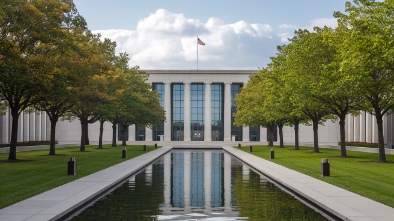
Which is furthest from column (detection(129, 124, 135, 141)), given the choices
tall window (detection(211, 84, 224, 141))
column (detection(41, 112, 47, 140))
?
column (detection(41, 112, 47, 140))

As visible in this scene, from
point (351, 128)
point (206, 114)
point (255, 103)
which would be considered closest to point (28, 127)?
point (255, 103)

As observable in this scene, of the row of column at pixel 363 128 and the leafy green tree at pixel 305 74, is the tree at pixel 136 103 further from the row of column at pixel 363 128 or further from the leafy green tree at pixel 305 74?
the row of column at pixel 363 128

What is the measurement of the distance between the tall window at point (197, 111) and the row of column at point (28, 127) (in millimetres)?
32002

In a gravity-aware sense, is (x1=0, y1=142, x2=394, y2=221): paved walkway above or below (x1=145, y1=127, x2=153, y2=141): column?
below

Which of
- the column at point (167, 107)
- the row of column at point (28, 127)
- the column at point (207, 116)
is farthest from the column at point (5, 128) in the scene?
the column at point (207, 116)

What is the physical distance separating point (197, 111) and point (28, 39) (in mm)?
85501

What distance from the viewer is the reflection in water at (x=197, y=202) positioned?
14977mm

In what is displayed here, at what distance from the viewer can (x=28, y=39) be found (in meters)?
36.2

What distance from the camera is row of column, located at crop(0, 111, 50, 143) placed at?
77688 mm

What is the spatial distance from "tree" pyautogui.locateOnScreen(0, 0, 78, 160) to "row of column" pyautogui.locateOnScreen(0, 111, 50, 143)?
3165cm

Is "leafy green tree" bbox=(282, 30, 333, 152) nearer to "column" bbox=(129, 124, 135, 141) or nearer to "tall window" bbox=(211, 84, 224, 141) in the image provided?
"tall window" bbox=(211, 84, 224, 141)

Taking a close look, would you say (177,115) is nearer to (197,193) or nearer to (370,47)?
(370,47)

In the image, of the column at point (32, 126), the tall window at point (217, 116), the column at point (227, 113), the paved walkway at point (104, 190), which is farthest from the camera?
the tall window at point (217, 116)

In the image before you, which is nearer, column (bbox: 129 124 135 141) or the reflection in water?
the reflection in water
